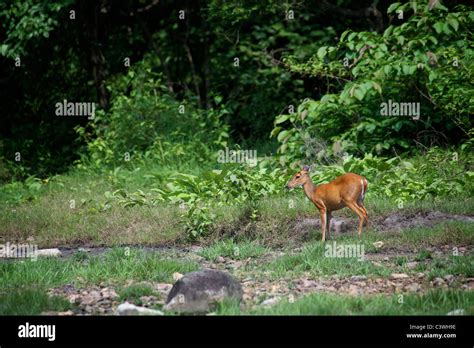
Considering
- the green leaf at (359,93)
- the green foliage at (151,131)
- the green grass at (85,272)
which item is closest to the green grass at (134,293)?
the green grass at (85,272)

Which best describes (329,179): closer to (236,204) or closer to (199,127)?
(236,204)

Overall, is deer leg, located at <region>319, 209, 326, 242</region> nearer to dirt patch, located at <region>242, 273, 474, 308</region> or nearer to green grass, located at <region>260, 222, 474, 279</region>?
green grass, located at <region>260, 222, 474, 279</region>

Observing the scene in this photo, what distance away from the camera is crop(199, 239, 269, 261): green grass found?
944 centimetres

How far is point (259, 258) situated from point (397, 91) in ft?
18.0

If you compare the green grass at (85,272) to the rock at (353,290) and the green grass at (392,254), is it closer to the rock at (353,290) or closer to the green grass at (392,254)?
the green grass at (392,254)

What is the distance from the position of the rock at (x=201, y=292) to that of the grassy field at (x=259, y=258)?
148 millimetres

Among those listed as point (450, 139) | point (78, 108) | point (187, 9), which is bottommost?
point (450, 139)

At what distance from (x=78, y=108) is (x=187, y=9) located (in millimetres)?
3351

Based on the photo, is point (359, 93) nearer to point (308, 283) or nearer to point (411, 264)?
point (411, 264)

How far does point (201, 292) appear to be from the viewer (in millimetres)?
7145

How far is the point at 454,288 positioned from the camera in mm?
7555

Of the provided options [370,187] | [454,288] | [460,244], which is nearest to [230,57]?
[370,187]

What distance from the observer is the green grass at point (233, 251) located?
31.0 ft

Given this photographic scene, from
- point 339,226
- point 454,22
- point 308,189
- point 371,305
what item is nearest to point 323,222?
point 308,189
